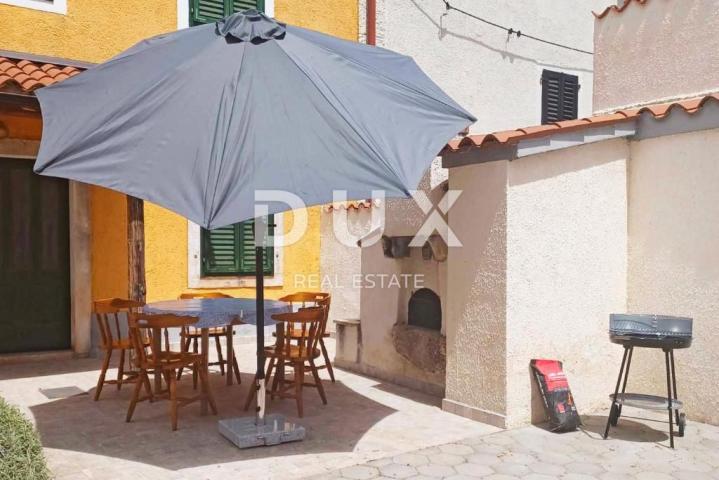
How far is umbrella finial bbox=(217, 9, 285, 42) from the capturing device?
4.43 meters

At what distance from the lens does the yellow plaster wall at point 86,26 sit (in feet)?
25.8

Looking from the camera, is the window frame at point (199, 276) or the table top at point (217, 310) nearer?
the table top at point (217, 310)

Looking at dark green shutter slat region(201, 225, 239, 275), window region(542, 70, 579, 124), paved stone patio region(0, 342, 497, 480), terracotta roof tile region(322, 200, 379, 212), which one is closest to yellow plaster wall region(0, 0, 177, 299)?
dark green shutter slat region(201, 225, 239, 275)

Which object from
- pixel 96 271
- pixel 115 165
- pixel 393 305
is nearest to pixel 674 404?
pixel 393 305

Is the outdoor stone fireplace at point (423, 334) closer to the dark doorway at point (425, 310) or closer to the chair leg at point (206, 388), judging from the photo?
the dark doorway at point (425, 310)

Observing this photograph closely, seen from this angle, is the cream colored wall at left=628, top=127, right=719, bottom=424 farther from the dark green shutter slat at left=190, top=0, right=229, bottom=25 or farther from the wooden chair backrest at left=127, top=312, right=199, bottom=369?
the dark green shutter slat at left=190, top=0, right=229, bottom=25

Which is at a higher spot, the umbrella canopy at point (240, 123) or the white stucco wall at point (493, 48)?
the white stucco wall at point (493, 48)

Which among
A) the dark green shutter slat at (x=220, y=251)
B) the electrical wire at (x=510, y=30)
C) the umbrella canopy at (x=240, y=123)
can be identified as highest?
the electrical wire at (x=510, y=30)

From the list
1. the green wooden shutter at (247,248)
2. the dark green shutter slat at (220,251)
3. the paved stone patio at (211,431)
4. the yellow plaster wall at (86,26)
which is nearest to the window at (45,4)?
the yellow plaster wall at (86,26)

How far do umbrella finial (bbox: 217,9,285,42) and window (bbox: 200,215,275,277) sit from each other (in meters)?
4.93

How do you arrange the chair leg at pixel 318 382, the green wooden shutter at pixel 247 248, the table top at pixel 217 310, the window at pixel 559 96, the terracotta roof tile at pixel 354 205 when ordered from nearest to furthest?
the table top at pixel 217 310, the chair leg at pixel 318 382, the terracotta roof tile at pixel 354 205, the green wooden shutter at pixel 247 248, the window at pixel 559 96

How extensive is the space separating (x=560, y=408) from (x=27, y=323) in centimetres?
659

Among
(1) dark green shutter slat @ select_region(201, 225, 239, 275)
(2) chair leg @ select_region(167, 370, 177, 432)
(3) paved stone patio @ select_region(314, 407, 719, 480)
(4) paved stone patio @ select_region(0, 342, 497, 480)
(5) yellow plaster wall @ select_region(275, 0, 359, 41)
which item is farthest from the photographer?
(5) yellow plaster wall @ select_region(275, 0, 359, 41)

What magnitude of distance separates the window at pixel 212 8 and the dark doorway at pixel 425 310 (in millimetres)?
5177
